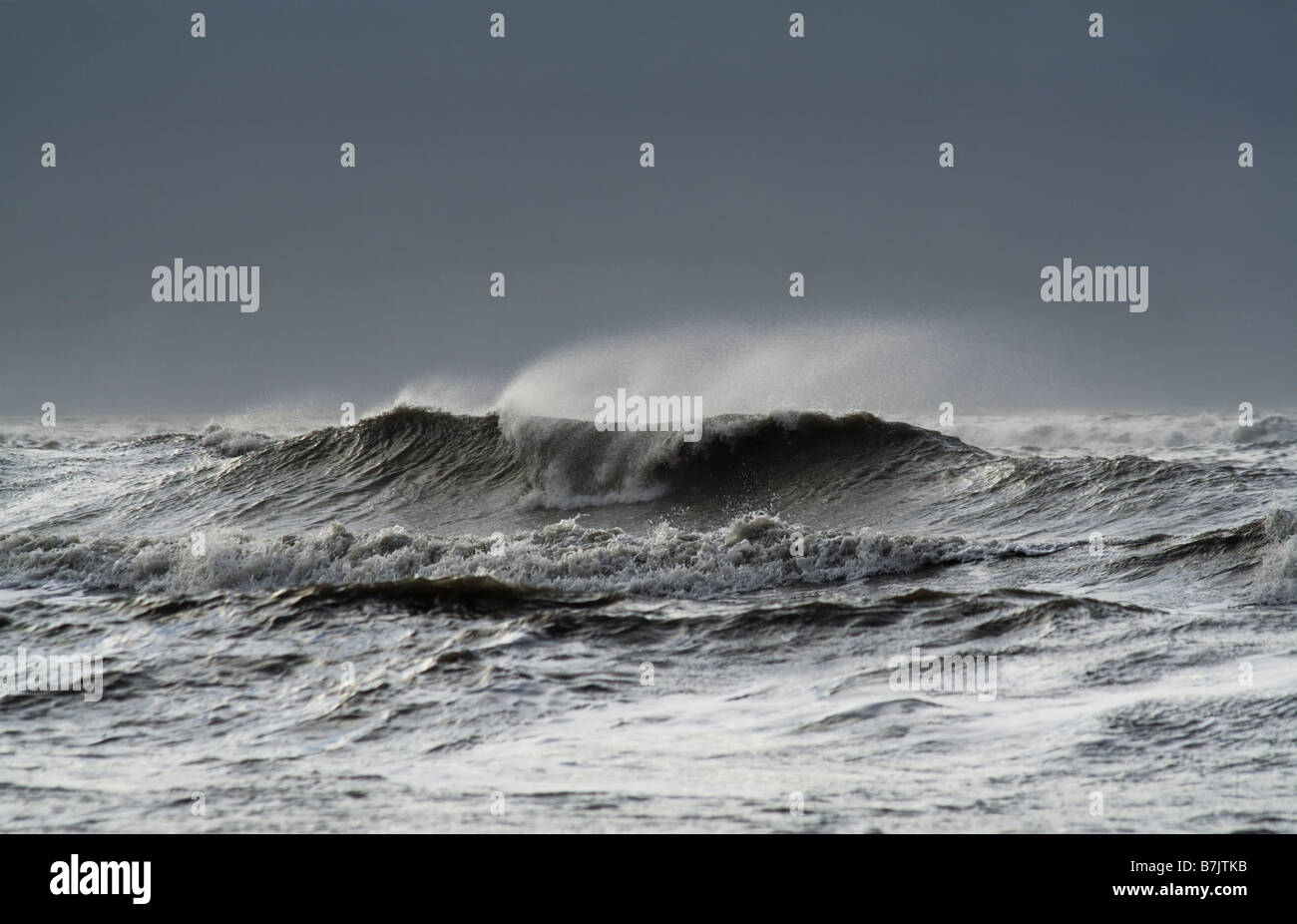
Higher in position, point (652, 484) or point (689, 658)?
point (652, 484)

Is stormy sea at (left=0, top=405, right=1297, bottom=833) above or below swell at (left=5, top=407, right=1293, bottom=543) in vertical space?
below

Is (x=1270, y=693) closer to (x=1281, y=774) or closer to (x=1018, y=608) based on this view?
(x=1281, y=774)

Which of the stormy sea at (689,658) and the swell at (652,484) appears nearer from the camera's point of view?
the stormy sea at (689,658)

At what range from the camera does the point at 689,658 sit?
846 cm

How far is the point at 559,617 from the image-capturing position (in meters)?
9.52

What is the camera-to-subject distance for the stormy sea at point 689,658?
5.49m

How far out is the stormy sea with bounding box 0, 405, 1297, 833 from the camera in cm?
549

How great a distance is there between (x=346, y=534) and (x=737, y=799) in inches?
314

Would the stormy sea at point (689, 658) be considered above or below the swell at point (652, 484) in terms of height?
below

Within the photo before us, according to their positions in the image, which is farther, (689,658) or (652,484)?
(652,484)

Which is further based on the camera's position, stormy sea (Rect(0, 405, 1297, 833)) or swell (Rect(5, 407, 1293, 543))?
swell (Rect(5, 407, 1293, 543))
